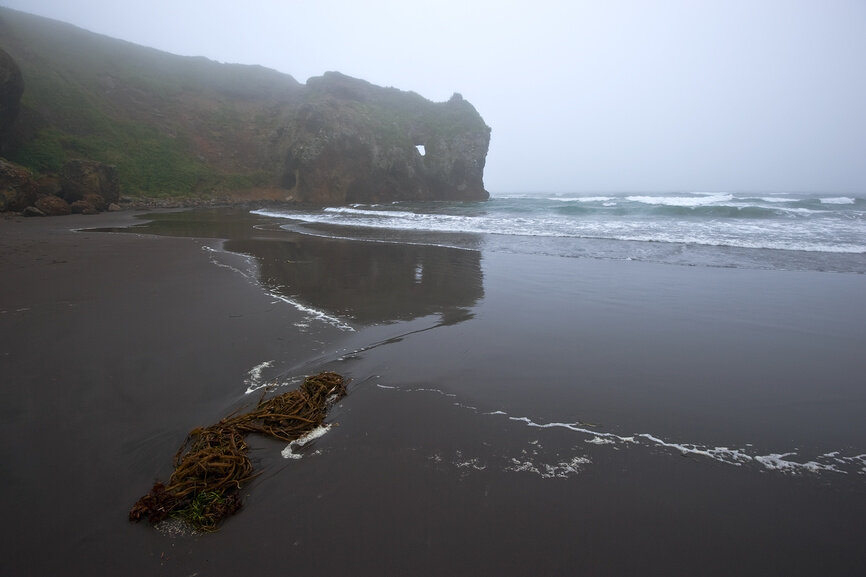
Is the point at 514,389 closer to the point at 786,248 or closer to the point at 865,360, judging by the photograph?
the point at 865,360

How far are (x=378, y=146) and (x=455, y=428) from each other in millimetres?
36234

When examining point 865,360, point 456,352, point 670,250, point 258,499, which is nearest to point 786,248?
point 670,250

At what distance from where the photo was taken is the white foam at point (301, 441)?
2.69 metres

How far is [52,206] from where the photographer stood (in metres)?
16.9

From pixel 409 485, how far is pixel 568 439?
1248 millimetres

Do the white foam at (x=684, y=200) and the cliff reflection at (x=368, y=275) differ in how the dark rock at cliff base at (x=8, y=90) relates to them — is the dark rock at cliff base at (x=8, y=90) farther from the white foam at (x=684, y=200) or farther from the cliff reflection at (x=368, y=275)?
the white foam at (x=684, y=200)

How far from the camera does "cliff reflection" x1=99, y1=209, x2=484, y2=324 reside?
5.92 m

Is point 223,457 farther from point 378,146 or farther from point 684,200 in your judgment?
point 684,200

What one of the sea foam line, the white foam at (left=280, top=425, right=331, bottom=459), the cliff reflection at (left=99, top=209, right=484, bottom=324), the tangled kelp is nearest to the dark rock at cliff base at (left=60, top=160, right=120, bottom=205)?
the cliff reflection at (left=99, top=209, right=484, bottom=324)

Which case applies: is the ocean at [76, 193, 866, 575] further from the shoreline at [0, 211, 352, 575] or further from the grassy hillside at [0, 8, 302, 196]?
the grassy hillside at [0, 8, 302, 196]

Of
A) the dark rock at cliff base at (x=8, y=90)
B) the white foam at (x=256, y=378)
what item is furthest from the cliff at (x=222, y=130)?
the white foam at (x=256, y=378)

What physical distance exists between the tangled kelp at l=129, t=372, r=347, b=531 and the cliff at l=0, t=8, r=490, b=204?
31035 millimetres

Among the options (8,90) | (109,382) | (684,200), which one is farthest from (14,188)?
(684,200)

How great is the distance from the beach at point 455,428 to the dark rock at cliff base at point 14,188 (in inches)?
531
